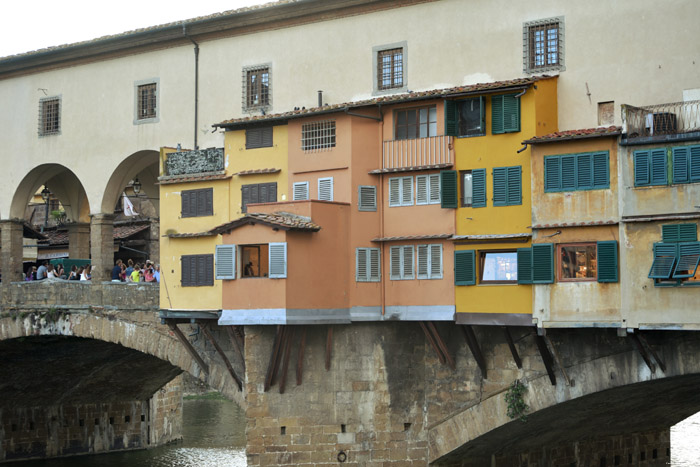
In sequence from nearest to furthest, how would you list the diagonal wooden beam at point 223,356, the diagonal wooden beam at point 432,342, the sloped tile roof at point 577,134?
the sloped tile roof at point 577,134 < the diagonal wooden beam at point 432,342 < the diagonal wooden beam at point 223,356

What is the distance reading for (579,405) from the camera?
26000 mm

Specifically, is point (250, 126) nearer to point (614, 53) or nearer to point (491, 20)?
point (491, 20)

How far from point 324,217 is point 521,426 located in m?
6.59

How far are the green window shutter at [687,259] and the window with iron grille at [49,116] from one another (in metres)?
20.6

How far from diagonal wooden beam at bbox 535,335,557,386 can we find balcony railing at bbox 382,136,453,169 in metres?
4.39

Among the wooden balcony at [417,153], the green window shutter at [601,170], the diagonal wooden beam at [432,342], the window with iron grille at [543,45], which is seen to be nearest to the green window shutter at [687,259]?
the green window shutter at [601,170]

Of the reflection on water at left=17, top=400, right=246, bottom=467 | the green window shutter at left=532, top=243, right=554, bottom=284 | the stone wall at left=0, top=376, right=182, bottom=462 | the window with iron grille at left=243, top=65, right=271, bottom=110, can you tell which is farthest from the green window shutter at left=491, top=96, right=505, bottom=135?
the stone wall at left=0, top=376, right=182, bottom=462

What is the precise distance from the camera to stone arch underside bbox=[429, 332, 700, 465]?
2322 cm

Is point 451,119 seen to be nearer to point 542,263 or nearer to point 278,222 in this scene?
point 542,263

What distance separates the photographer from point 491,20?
26.6m

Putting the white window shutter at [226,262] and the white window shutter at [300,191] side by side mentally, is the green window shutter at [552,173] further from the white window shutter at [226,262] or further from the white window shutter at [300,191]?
the white window shutter at [226,262]

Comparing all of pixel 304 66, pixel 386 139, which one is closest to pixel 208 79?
pixel 304 66

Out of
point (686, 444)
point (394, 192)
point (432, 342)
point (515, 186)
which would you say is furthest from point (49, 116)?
point (686, 444)

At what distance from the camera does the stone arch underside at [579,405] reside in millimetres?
23219
